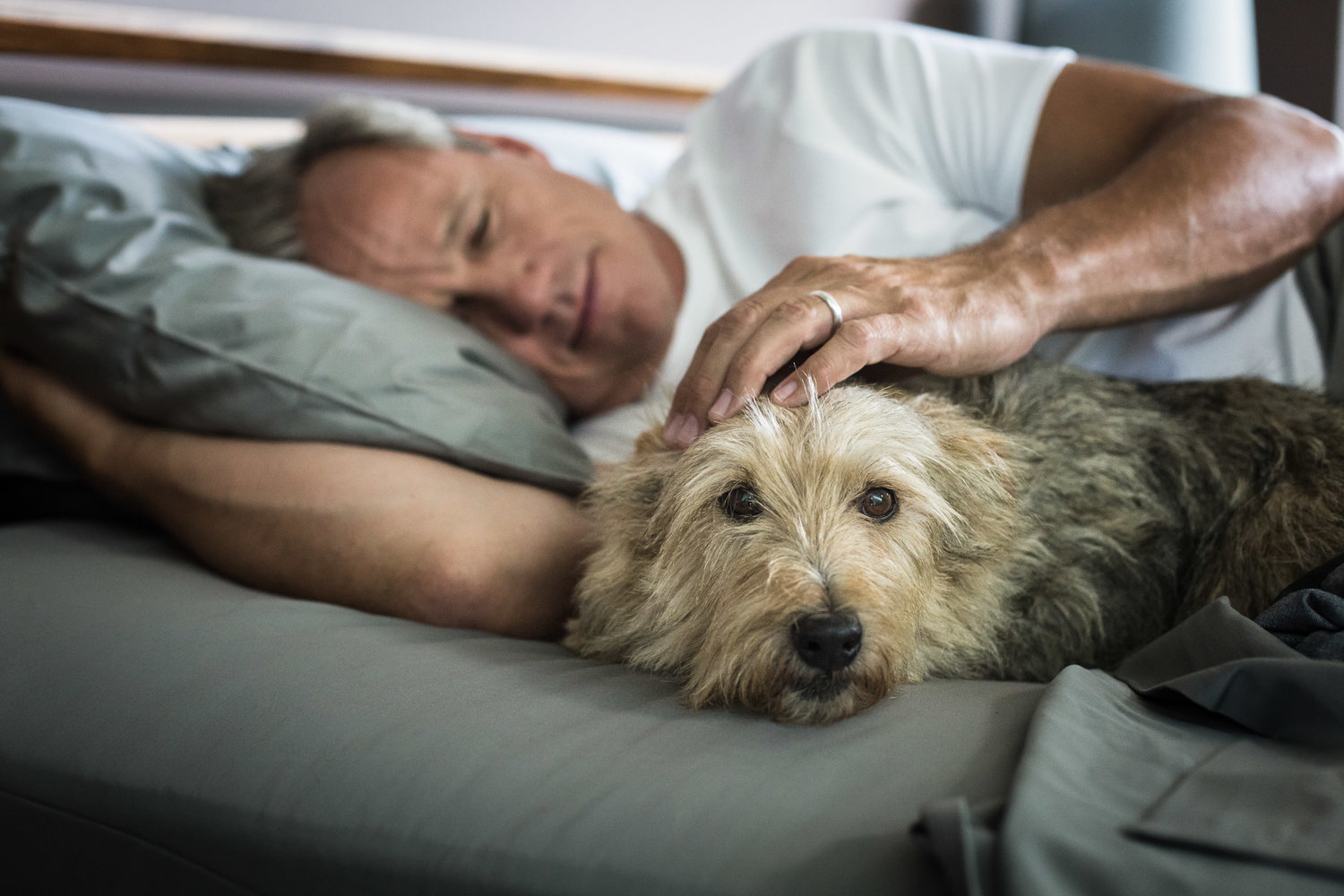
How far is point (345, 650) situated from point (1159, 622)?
1308 mm

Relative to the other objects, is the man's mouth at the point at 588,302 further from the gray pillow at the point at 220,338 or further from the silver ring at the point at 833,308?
the silver ring at the point at 833,308

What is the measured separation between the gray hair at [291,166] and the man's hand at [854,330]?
1.36 metres

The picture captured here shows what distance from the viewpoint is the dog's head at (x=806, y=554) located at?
1123 mm

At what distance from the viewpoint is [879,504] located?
1.32 m

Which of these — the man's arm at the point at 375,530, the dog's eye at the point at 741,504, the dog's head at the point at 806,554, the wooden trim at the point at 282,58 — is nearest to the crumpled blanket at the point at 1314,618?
the dog's head at the point at 806,554

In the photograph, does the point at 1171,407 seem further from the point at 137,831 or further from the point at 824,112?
the point at 137,831

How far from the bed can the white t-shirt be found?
35.0 inches

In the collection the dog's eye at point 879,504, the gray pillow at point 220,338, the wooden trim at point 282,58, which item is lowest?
the dog's eye at point 879,504

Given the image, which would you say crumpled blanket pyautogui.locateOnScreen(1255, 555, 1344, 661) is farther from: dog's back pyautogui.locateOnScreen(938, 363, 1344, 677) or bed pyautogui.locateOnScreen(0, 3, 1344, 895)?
dog's back pyautogui.locateOnScreen(938, 363, 1344, 677)

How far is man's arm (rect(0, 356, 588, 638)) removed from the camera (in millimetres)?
1534

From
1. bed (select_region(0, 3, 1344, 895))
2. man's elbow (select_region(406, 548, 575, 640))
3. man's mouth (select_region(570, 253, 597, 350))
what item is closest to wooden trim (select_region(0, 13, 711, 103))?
bed (select_region(0, 3, 1344, 895))

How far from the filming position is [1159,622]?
4.84 ft

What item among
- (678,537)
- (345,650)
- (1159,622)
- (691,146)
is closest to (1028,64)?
(691,146)

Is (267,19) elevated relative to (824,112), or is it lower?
elevated
